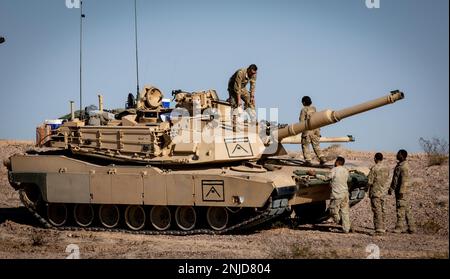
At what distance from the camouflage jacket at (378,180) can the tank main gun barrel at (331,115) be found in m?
1.32

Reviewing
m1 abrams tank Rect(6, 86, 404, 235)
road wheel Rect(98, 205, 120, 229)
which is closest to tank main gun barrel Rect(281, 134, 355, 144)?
m1 abrams tank Rect(6, 86, 404, 235)

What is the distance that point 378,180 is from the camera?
16.2 meters

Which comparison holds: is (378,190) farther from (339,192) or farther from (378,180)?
(339,192)

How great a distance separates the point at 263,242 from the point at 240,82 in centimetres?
467

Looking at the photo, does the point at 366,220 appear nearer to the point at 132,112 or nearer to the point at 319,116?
the point at 319,116

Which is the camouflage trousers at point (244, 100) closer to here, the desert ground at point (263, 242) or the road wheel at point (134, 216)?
the desert ground at point (263, 242)

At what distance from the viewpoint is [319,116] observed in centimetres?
1658

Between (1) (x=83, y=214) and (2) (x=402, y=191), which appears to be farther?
(1) (x=83, y=214)

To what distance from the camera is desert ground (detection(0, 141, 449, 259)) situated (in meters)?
13.6

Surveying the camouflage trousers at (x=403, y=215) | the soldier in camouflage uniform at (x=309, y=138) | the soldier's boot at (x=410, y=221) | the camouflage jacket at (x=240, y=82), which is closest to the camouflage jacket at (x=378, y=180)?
the camouflage trousers at (x=403, y=215)

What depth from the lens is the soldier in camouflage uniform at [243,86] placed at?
18.2m

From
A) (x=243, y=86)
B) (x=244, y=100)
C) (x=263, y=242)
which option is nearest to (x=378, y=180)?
(x=263, y=242)

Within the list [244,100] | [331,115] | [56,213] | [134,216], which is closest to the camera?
[331,115]
